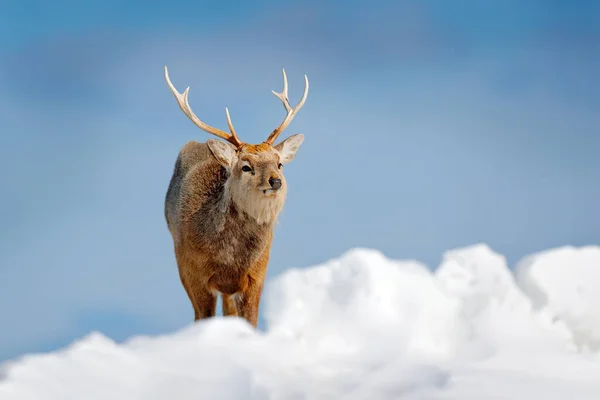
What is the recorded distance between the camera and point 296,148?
8.51m

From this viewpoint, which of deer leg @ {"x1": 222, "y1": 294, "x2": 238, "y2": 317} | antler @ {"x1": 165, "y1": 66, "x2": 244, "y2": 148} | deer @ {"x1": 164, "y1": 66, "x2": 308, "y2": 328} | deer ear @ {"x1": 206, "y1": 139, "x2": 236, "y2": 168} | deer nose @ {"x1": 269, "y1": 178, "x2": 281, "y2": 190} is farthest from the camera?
deer leg @ {"x1": 222, "y1": 294, "x2": 238, "y2": 317}

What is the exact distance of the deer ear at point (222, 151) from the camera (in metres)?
8.03

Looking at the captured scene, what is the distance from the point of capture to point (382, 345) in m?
2.99

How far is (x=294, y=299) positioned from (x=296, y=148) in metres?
5.42

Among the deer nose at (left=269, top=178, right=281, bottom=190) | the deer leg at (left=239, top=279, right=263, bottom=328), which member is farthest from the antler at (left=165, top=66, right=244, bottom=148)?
the deer leg at (left=239, top=279, right=263, bottom=328)

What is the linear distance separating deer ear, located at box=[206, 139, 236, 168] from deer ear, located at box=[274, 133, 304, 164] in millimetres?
528

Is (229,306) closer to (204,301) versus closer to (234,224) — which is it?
(204,301)

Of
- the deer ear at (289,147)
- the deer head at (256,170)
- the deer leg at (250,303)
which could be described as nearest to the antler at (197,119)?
the deer head at (256,170)

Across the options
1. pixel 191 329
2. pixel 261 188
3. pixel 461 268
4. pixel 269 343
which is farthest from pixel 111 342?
pixel 261 188

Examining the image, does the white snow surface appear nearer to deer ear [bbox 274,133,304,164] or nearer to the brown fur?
the brown fur

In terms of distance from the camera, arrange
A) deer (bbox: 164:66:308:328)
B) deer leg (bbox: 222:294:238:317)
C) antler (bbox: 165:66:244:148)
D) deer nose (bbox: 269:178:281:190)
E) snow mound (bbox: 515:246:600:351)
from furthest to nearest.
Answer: deer leg (bbox: 222:294:238:317), antler (bbox: 165:66:244:148), deer (bbox: 164:66:308:328), deer nose (bbox: 269:178:281:190), snow mound (bbox: 515:246:600:351)

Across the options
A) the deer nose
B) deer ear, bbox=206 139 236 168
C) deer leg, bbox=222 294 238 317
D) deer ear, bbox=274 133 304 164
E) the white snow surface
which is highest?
deer ear, bbox=274 133 304 164

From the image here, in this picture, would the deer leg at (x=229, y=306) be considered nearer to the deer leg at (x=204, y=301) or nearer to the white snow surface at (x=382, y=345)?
the deer leg at (x=204, y=301)

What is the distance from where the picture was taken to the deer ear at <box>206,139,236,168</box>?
8031 millimetres
